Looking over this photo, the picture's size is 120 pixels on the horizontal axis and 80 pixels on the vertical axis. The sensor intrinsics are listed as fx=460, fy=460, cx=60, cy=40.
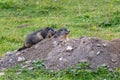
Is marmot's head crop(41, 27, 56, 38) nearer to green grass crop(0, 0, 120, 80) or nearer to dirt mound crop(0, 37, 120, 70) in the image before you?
dirt mound crop(0, 37, 120, 70)

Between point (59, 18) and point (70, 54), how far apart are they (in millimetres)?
8009

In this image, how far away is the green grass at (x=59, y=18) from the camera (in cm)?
1505

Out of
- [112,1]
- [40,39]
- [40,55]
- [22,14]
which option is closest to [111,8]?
[112,1]

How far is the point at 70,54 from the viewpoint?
10.0 meters

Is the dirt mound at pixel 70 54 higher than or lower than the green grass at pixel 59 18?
higher

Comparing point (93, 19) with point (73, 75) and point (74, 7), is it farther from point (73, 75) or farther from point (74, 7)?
point (73, 75)

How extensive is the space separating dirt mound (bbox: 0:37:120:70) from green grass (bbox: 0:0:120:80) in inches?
98.8

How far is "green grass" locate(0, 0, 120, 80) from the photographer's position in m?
15.1

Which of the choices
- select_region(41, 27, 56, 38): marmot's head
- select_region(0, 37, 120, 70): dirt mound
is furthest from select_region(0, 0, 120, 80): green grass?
select_region(0, 37, 120, 70): dirt mound

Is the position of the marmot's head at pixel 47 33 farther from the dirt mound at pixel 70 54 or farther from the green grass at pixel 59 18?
the green grass at pixel 59 18

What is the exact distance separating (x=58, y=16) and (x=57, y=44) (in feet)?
26.0

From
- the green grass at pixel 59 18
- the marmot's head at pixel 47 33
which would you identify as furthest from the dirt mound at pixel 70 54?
the green grass at pixel 59 18

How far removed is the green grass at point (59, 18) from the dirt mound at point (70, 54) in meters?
2.51

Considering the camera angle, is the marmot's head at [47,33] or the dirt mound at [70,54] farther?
the marmot's head at [47,33]
